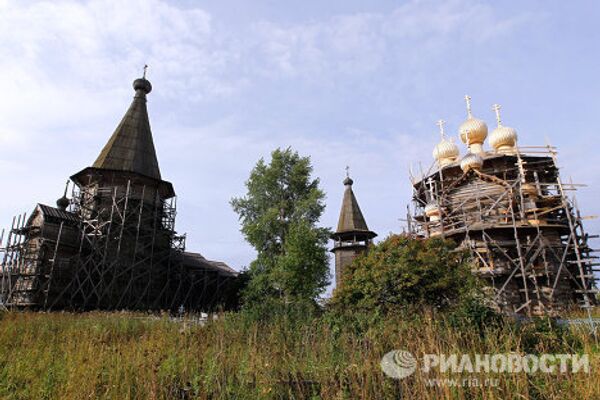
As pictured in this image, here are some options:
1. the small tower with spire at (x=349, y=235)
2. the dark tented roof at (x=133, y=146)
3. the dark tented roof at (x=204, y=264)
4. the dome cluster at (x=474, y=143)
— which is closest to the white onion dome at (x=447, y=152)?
the dome cluster at (x=474, y=143)

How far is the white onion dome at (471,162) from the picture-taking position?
26.0m

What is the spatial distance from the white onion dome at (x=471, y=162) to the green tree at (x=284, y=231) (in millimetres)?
9958

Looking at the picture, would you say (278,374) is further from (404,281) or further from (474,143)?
(474,143)

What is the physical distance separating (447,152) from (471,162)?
539 cm

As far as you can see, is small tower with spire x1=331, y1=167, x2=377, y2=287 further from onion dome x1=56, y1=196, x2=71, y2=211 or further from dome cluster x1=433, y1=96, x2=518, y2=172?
onion dome x1=56, y1=196, x2=71, y2=211

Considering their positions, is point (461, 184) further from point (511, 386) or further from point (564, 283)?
point (511, 386)

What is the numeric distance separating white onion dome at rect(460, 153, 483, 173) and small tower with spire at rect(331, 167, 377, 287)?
12.8 metres

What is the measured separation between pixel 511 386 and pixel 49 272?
2881 centimetres

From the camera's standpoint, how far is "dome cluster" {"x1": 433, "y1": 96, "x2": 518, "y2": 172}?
26484mm

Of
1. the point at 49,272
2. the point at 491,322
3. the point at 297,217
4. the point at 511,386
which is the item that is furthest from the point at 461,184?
the point at 49,272

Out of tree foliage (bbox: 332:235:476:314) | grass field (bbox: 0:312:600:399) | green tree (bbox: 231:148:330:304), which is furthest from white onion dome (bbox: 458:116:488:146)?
grass field (bbox: 0:312:600:399)

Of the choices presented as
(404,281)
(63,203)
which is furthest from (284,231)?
(63,203)

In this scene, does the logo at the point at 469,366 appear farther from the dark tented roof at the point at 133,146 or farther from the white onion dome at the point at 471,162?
the dark tented roof at the point at 133,146

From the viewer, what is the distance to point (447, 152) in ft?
103
